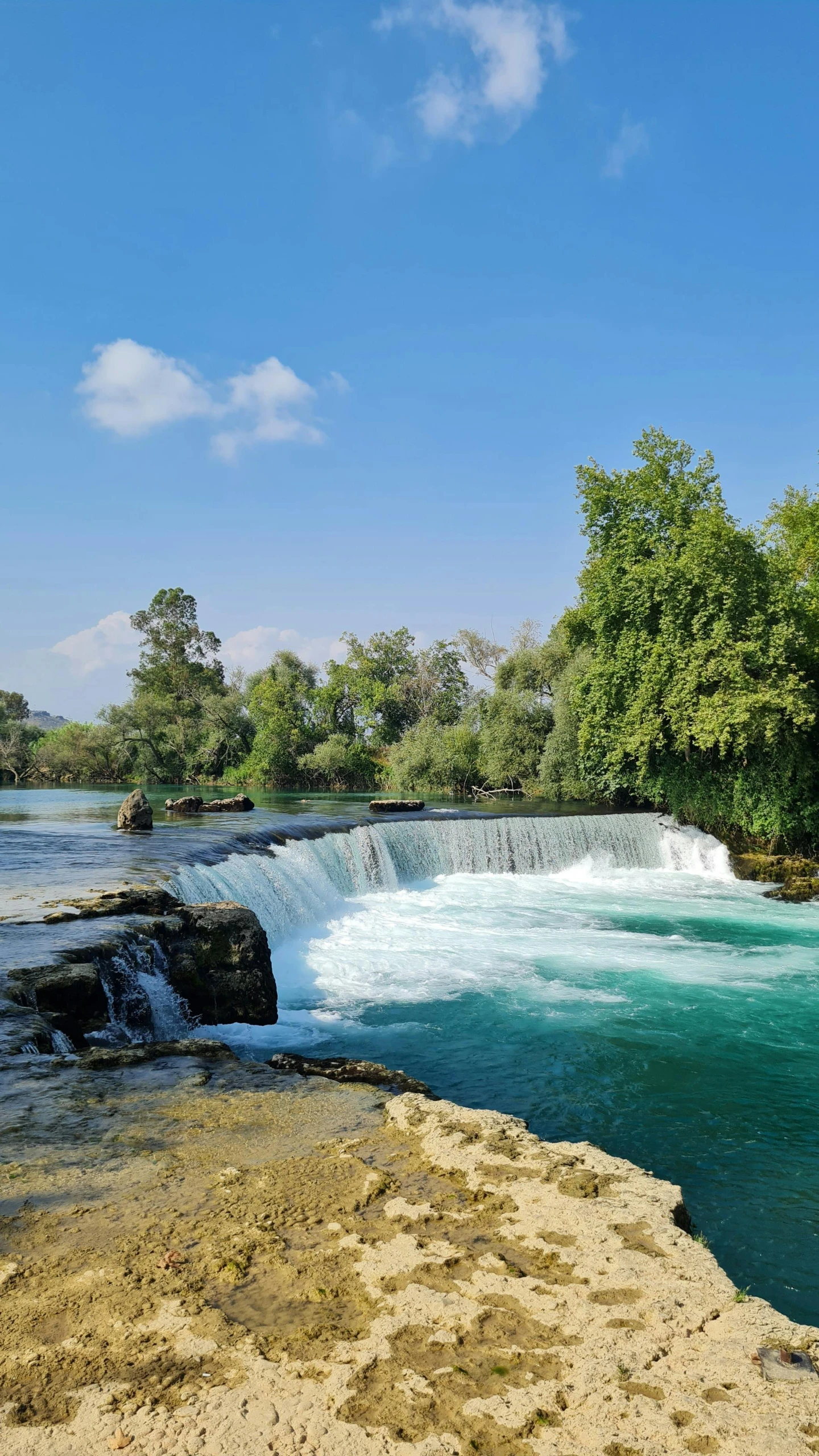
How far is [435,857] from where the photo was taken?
64.8ft

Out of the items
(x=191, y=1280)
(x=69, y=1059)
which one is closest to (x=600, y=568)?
(x=69, y=1059)

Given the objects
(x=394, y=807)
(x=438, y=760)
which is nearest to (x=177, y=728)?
(x=438, y=760)

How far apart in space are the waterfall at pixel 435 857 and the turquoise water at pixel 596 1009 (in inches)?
3.3

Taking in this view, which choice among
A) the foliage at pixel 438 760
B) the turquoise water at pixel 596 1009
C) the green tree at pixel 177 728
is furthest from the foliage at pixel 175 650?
the turquoise water at pixel 596 1009

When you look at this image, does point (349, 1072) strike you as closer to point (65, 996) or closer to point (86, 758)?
point (65, 996)

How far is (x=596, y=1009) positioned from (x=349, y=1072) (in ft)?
15.2

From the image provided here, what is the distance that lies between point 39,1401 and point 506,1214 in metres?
2.01

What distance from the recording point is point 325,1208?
12.4ft

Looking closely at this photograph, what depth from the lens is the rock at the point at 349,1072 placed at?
19.4ft

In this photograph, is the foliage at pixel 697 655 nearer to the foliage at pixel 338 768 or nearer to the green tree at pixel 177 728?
Answer: the foliage at pixel 338 768

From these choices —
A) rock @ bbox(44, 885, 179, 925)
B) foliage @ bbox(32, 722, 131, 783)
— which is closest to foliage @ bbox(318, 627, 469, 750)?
foliage @ bbox(32, 722, 131, 783)

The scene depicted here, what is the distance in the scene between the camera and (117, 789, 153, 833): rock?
62.8 feet

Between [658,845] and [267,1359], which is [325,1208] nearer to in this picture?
[267,1359]

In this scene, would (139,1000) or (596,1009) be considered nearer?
(139,1000)
